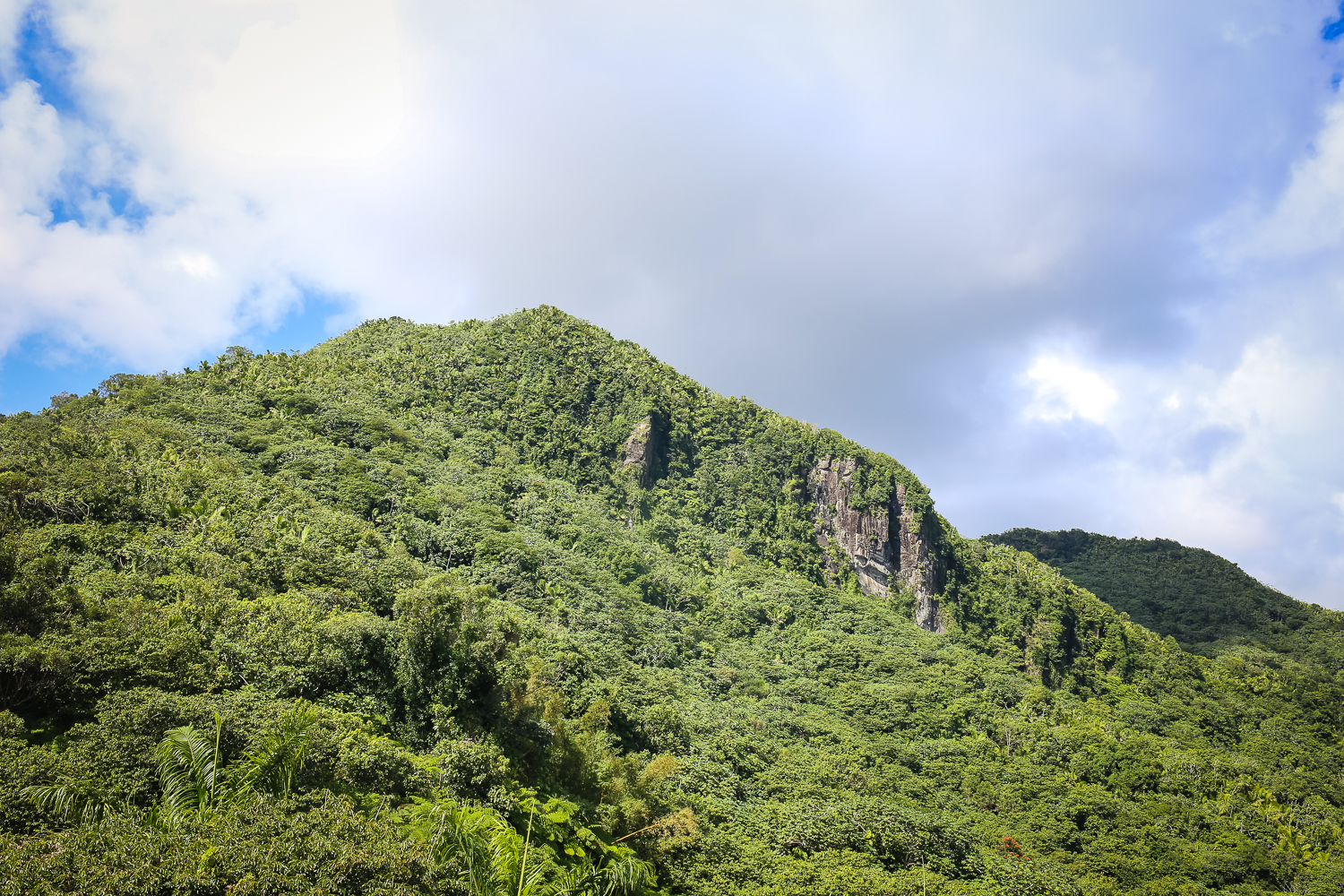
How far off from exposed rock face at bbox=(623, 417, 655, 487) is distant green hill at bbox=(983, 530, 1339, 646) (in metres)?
91.4

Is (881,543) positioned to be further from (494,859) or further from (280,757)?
(280,757)

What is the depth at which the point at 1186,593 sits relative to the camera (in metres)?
132

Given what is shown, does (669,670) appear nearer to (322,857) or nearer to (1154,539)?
(322,857)

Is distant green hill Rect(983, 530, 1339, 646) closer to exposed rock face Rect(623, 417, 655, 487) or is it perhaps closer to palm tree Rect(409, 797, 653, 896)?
exposed rock face Rect(623, 417, 655, 487)

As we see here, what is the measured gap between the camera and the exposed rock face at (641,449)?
105 m

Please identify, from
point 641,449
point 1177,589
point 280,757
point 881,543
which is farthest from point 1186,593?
point 280,757

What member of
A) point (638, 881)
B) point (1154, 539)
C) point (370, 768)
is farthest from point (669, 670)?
point (1154, 539)

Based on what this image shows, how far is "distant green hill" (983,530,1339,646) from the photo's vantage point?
120500 mm

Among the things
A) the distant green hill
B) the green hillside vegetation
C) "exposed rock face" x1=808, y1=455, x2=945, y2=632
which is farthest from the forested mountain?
the distant green hill

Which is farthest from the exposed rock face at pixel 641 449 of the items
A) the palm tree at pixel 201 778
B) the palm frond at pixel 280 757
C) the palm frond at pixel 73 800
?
the palm frond at pixel 73 800

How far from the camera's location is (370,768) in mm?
18391

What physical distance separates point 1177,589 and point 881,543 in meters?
74.3

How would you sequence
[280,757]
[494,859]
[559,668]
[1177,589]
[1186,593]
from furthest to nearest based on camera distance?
[1177,589]
[1186,593]
[559,668]
[494,859]
[280,757]

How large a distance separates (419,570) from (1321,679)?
118 metres
